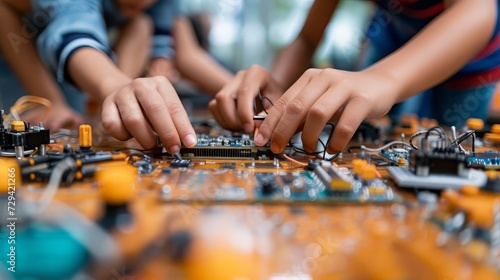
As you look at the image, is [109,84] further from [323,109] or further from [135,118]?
[323,109]

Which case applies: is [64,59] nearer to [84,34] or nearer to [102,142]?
[84,34]

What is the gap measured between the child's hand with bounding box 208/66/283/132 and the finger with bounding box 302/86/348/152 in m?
→ 0.22

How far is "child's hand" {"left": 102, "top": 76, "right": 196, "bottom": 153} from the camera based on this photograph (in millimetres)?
711

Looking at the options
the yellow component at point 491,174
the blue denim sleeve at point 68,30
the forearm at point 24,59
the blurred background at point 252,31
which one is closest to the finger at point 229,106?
the blue denim sleeve at point 68,30

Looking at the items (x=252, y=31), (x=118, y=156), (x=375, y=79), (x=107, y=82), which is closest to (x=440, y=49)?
(x=375, y=79)

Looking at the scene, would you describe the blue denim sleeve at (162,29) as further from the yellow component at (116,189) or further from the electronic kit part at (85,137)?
the yellow component at (116,189)

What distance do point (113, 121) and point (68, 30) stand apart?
55 cm

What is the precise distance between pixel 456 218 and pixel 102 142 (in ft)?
2.50

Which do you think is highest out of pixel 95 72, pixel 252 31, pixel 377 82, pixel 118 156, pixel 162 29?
pixel 252 31

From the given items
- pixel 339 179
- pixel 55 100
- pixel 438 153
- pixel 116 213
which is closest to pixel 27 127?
pixel 116 213

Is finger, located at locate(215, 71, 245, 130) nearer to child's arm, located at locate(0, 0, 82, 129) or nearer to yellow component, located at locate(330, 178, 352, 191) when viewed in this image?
yellow component, located at locate(330, 178, 352, 191)

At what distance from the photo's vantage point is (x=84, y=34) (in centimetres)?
114

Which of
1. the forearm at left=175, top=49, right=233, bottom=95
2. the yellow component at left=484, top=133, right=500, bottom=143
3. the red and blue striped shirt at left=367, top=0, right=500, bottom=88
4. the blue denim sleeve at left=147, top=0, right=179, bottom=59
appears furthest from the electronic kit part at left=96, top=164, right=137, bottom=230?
the blue denim sleeve at left=147, top=0, right=179, bottom=59

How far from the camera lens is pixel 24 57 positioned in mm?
1480
